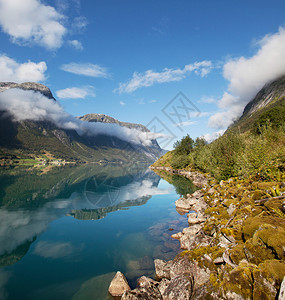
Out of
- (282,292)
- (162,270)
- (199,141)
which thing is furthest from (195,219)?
(199,141)

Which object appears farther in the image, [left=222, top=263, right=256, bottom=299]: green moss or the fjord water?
the fjord water

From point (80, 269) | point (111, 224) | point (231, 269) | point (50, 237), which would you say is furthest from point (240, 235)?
point (50, 237)

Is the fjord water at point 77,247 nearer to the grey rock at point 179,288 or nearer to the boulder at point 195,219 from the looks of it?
the boulder at point 195,219

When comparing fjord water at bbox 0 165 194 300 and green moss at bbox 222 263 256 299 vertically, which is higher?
green moss at bbox 222 263 256 299

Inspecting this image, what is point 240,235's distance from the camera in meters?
12.0

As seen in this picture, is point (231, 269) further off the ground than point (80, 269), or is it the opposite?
point (231, 269)

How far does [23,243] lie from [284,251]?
25.7m

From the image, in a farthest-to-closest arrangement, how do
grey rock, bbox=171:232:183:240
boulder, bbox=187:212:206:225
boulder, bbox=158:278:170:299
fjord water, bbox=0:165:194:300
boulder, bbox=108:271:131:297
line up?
boulder, bbox=187:212:206:225 < grey rock, bbox=171:232:183:240 < fjord water, bbox=0:165:194:300 < boulder, bbox=108:271:131:297 < boulder, bbox=158:278:170:299

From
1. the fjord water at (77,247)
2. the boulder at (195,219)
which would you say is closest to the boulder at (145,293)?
the fjord water at (77,247)

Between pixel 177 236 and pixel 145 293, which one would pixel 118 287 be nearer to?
pixel 145 293

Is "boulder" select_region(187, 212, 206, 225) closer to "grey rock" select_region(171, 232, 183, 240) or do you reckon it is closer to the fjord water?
the fjord water

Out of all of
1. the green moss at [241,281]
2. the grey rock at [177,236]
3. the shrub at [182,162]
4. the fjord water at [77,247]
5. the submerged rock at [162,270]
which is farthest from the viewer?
the shrub at [182,162]

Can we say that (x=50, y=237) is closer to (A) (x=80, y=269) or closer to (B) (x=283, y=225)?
(A) (x=80, y=269)

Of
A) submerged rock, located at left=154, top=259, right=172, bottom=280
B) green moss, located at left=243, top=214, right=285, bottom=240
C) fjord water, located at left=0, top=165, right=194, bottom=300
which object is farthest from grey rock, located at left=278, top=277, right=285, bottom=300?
fjord water, located at left=0, top=165, right=194, bottom=300
